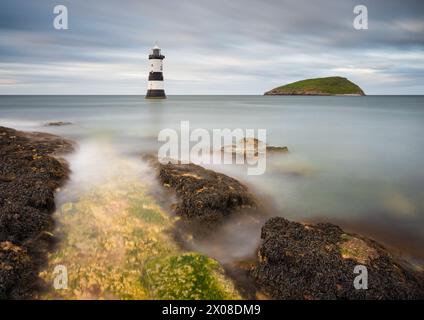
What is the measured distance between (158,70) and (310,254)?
4643 centimetres

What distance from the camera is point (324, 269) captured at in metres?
4.28

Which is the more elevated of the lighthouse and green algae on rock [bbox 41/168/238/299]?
the lighthouse

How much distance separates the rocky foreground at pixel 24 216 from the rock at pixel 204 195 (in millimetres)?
2604

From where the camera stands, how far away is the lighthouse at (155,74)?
148 feet

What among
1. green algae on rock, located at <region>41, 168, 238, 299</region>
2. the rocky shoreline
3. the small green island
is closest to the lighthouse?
the rocky shoreline

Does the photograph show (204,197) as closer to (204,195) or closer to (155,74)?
(204,195)

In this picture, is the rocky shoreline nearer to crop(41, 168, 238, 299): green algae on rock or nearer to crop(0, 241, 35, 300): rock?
crop(0, 241, 35, 300): rock

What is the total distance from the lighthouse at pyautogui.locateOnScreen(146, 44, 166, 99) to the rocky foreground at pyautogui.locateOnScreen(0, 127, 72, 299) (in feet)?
127

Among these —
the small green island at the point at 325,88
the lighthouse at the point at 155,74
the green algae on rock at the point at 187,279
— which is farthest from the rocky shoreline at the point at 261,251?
the small green island at the point at 325,88

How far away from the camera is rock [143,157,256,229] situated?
20.6 ft

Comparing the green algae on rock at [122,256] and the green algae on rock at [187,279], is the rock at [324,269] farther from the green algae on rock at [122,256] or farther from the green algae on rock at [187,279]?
the green algae on rock at [122,256]

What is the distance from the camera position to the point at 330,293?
13.2ft
